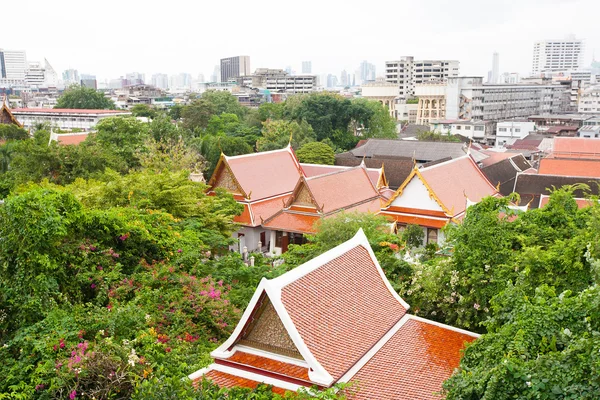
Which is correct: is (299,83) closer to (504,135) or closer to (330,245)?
(504,135)

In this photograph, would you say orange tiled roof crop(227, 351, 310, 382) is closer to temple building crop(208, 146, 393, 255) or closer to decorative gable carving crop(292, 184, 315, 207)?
temple building crop(208, 146, 393, 255)

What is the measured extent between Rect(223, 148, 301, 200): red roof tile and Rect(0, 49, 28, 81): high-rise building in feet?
543

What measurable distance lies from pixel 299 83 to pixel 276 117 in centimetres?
7174

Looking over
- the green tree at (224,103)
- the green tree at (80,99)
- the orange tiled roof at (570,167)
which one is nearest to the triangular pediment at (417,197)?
the orange tiled roof at (570,167)

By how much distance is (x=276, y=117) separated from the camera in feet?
182

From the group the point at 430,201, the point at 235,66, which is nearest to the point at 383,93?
the point at 430,201

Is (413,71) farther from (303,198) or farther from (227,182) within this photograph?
(303,198)

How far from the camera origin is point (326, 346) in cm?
859

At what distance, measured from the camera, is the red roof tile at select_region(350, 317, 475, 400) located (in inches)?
323

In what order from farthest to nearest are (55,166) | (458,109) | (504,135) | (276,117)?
(458,109) → (504,135) → (276,117) → (55,166)

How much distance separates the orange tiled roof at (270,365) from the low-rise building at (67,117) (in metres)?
53.0

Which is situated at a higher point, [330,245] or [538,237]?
[538,237]

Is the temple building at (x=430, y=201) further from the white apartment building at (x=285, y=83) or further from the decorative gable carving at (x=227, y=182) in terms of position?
the white apartment building at (x=285, y=83)

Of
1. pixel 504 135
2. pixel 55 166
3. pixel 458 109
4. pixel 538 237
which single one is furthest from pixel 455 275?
pixel 458 109
